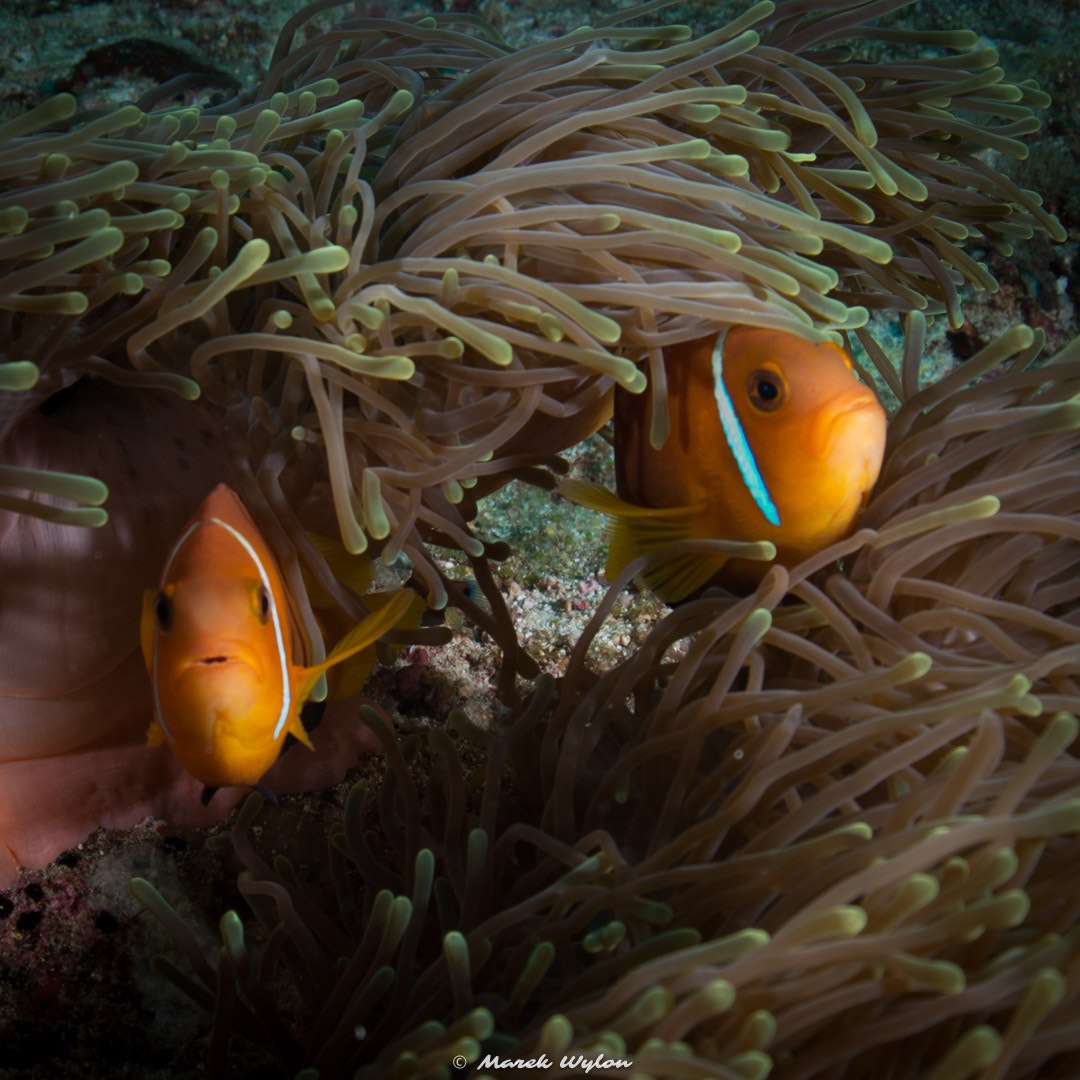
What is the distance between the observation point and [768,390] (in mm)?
1339

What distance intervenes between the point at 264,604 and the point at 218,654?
0.11 m

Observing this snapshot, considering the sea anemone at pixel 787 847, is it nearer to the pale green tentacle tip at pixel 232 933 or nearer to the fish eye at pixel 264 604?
the pale green tentacle tip at pixel 232 933

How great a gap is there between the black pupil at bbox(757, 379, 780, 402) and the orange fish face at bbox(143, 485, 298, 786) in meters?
0.78

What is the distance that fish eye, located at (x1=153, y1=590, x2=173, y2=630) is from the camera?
1.09 metres

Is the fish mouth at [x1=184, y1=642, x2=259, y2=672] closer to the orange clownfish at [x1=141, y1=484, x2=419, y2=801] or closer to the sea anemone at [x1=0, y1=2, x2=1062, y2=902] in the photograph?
the orange clownfish at [x1=141, y1=484, x2=419, y2=801]

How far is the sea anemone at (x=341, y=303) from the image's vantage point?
1229 millimetres

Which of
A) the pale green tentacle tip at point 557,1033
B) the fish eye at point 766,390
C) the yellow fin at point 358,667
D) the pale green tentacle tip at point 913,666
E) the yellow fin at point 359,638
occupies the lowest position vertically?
the yellow fin at point 358,667

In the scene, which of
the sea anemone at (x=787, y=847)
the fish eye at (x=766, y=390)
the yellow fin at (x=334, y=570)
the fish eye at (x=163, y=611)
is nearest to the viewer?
the sea anemone at (x=787, y=847)

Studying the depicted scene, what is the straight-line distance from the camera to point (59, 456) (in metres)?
1.33

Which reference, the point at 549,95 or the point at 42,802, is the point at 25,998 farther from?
the point at 549,95

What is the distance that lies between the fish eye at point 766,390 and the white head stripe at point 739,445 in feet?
0.13

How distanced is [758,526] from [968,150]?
103 cm

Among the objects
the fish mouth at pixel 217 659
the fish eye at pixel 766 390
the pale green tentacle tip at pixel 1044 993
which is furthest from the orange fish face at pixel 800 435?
the fish mouth at pixel 217 659

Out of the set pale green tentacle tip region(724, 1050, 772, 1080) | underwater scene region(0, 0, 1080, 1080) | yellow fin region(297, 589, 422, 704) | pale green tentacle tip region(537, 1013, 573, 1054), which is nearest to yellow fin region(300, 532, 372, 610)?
underwater scene region(0, 0, 1080, 1080)
